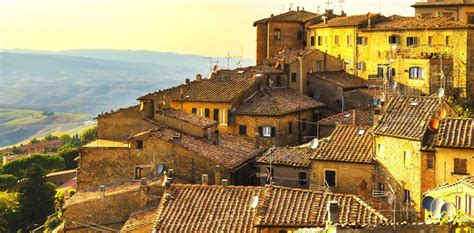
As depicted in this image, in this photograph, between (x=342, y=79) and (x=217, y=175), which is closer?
(x=217, y=175)

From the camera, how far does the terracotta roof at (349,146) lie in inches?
1367

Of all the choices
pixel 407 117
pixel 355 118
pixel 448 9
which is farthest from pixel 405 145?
pixel 448 9

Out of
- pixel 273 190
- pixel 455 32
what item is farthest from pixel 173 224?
pixel 455 32

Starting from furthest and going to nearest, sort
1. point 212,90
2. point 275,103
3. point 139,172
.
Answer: point 212,90, point 275,103, point 139,172

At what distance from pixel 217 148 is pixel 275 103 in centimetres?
1029

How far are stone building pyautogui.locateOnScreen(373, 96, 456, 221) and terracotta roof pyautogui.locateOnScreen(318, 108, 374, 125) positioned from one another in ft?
29.6

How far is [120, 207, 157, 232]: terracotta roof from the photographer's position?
30.3m

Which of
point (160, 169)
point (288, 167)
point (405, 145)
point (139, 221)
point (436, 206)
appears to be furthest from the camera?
point (288, 167)

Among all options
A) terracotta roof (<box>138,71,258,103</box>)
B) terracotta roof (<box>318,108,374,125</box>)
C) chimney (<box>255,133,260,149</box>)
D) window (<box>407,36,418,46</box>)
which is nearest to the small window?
terracotta roof (<box>138,71,258,103</box>)

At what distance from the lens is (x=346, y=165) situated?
3466 cm

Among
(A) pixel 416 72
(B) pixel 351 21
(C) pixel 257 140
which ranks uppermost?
(B) pixel 351 21

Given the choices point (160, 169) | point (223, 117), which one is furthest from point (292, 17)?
point (160, 169)

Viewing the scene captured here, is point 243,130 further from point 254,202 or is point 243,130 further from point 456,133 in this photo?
point 254,202

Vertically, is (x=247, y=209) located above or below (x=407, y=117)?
below
